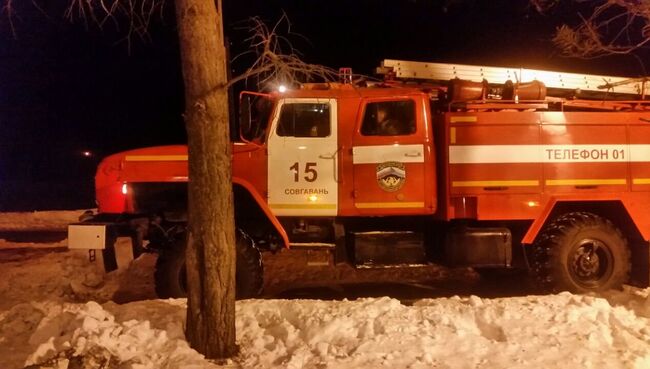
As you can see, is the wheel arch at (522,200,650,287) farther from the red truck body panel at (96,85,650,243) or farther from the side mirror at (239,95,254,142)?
the side mirror at (239,95,254,142)

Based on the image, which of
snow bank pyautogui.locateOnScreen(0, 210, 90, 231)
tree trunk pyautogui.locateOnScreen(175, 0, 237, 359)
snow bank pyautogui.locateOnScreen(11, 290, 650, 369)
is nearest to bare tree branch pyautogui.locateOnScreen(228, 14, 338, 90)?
tree trunk pyautogui.locateOnScreen(175, 0, 237, 359)

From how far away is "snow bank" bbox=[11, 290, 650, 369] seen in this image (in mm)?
5023

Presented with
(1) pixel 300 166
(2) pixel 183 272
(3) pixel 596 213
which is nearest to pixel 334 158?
(1) pixel 300 166

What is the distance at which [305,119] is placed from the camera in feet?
26.0

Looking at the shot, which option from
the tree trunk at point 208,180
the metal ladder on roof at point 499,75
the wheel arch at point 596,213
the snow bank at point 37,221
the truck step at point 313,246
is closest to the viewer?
the tree trunk at point 208,180

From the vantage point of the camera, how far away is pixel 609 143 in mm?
7879

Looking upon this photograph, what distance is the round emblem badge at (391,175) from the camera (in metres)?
7.82

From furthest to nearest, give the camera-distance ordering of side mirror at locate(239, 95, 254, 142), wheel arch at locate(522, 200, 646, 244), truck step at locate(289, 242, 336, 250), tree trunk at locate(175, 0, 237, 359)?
truck step at locate(289, 242, 336, 250) < wheel arch at locate(522, 200, 646, 244) < side mirror at locate(239, 95, 254, 142) < tree trunk at locate(175, 0, 237, 359)

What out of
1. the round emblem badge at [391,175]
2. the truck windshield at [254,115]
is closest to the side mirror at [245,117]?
the truck windshield at [254,115]

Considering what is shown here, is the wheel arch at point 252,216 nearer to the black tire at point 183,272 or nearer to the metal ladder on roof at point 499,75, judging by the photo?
the black tire at point 183,272

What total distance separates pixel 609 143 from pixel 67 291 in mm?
7344

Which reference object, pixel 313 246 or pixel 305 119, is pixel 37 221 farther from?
Result: pixel 305 119

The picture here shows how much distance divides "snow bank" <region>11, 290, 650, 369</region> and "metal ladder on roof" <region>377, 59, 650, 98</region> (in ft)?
10.9

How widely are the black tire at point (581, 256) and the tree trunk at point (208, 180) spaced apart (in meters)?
4.38
